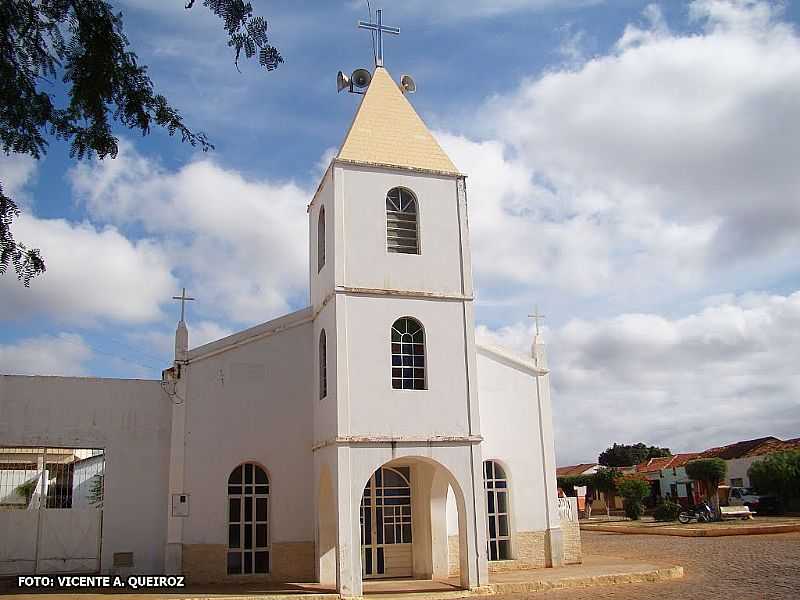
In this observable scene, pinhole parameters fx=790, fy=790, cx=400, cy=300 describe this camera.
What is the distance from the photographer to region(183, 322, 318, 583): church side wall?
55.0 ft

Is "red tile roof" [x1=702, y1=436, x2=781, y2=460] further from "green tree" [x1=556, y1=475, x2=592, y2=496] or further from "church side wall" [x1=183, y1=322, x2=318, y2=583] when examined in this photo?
"church side wall" [x1=183, y1=322, x2=318, y2=583]

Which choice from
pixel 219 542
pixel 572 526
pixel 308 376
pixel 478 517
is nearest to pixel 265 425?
pixel 308 376

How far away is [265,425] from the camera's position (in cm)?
1756


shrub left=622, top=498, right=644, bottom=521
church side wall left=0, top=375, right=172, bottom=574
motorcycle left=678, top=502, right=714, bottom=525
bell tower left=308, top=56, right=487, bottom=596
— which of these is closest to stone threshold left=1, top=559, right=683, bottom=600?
bell tower left=308, top=56, right=487, bottom=596

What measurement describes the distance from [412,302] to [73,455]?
26.1ft

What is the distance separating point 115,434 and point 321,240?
244 inches

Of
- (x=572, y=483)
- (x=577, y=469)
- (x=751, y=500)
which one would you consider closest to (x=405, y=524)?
(x=751, y=500)

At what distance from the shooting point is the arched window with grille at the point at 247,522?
669 inches

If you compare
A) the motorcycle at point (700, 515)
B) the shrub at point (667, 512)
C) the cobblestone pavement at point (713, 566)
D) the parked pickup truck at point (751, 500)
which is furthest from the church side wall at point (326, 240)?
the parked pickup truck at point (751, 500)

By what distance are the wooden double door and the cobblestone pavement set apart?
385 cm

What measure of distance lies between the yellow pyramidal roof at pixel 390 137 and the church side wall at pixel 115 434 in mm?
6911

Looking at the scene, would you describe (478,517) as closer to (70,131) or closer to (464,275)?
(464,275)

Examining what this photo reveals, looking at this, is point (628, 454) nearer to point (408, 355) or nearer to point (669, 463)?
point (669, 463)

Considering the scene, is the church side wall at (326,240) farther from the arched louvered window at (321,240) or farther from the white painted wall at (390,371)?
the white painted wall at (390,371)
